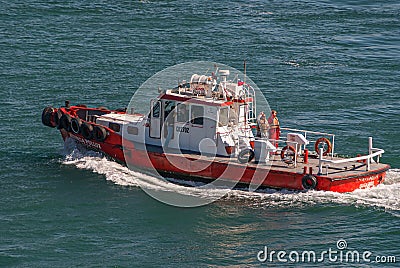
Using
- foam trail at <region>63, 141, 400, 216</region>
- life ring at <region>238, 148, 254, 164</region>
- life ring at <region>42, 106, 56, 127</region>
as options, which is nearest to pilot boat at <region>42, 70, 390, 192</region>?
life ring at <region>238, 148, 254, 164</region>

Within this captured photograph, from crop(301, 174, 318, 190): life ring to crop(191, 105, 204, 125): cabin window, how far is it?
392 cm

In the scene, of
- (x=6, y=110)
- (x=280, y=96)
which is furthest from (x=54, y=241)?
(x=280, y=96)

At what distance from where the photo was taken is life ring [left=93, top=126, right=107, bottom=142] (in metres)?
28.0

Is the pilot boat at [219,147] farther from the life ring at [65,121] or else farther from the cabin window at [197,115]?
the life ring at [65,121]

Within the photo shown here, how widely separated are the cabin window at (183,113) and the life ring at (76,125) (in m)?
3.79

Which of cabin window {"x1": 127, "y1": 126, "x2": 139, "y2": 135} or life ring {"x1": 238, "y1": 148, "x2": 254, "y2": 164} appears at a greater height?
cabin window {"x1": 127, "y1": 126, "x2": 139, "y2": 135}

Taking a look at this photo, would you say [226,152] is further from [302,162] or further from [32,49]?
[32,49]

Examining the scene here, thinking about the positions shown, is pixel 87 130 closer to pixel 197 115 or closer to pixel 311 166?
pixel 197 115

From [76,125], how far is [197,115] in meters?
4.68

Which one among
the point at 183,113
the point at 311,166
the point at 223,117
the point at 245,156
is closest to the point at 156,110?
the point at 183,113

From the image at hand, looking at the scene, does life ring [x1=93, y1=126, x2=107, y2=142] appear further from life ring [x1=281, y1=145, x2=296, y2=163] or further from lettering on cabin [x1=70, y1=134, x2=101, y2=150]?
life ring [x1=281, y1=145, x2=296, y2=163]

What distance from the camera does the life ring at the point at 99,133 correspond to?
28031mm

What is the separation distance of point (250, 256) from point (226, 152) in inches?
206

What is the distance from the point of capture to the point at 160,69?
3931 cm
